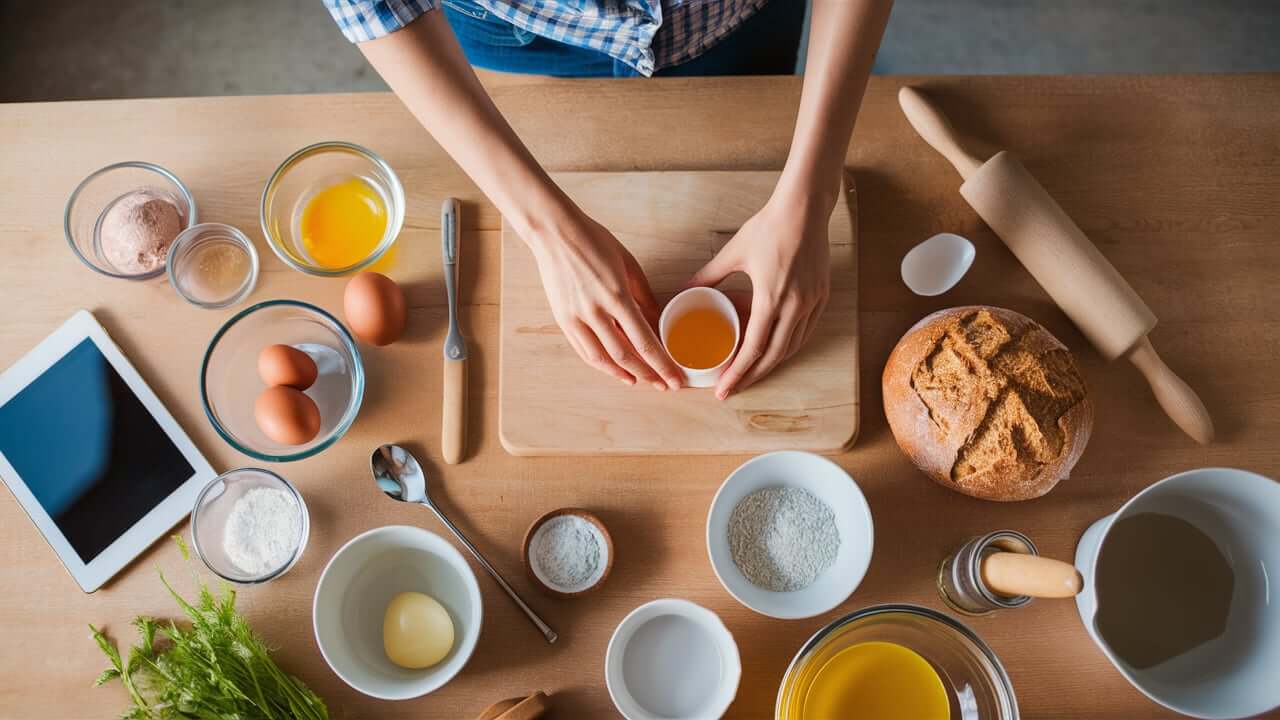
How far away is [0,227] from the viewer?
3.89 feet

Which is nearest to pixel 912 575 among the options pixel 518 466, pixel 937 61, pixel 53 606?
pixel 518 466

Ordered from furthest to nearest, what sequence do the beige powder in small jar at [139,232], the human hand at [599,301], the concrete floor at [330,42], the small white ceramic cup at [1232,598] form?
the concrete floor at [330,42]
the beige powder in small jar at [139,232]
the human hand at [599,301]
the small white ceramic cup at [1232,598]

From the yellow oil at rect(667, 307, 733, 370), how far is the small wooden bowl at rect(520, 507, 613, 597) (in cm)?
26

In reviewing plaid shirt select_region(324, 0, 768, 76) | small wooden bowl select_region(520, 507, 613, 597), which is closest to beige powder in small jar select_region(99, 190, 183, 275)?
plaid shirt select_region(324, 0, 768, 76)

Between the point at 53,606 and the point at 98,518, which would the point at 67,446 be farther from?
the point at 53,606

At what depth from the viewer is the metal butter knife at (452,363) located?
43.7 inches

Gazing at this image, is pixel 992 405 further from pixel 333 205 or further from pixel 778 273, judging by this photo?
pixel 333 205

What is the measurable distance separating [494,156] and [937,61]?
1797 millimetres

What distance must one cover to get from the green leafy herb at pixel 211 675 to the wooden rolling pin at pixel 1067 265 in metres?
1.17

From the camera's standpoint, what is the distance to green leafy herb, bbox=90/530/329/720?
1.01 meters

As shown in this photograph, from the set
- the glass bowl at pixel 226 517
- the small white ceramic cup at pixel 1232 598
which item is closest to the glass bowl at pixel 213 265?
the glass bowl at pixel 226 517

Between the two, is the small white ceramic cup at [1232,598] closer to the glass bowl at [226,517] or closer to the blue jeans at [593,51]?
the blue jeans at [593,51]

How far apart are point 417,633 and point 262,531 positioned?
27cm

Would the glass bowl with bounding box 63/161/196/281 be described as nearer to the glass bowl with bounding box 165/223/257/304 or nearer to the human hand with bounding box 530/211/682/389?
the glass bowl with bounding box 165/223/257/304
